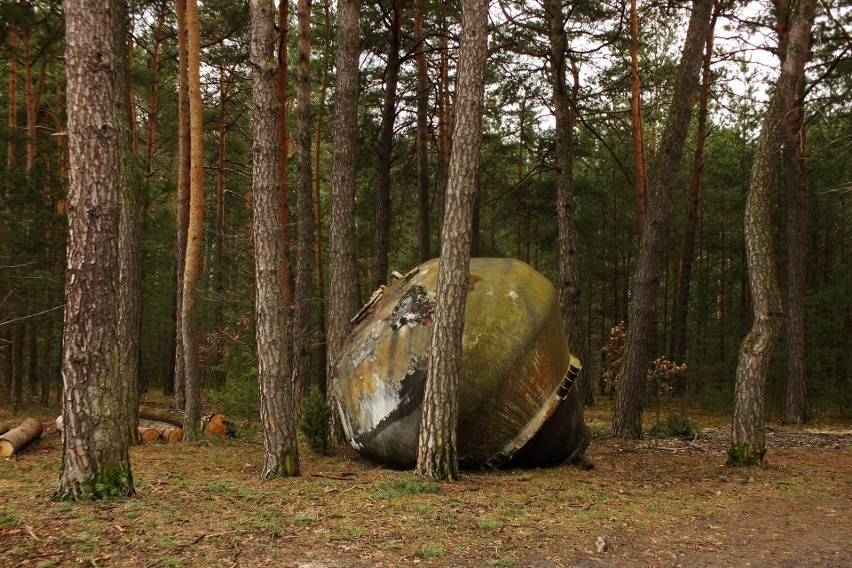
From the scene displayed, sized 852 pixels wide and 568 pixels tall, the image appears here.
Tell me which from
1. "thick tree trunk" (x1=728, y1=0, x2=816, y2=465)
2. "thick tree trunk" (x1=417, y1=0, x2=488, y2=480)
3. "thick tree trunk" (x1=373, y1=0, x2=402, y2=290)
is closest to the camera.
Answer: "thick tree trunk" (x1=417, y1=0, x2=488, y2=480)

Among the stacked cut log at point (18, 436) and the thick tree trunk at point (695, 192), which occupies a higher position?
the thick tree trunk at point (695, 192)

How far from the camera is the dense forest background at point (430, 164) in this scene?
547 inches

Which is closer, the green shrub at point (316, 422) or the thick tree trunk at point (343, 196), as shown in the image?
the green shrub at point (316, 422)

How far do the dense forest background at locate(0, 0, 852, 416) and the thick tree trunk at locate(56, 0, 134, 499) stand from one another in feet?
15.2

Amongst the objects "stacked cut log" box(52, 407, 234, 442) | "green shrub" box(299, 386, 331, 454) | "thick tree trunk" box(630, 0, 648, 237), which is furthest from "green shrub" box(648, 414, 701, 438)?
"stacked cut log" box(52, 407, 234, 442)

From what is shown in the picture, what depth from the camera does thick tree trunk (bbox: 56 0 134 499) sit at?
569 centimetres

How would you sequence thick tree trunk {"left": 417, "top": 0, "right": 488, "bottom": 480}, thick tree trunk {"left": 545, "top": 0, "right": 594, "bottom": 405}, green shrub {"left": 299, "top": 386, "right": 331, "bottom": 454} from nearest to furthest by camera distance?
thick tree trunk {"left": 417, "top": 0, "right": 488, "bottom": 480} → green shrub {"left": 299, "top": 386, "right": 331, "bottom": 454} → thick tree trunk {"left": 545, "top": 0, "right": 594, "bottom": 405}

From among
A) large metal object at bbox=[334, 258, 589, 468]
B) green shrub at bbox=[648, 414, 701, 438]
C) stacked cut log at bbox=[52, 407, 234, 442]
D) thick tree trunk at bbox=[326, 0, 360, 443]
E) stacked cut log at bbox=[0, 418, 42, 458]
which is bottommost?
green shrub at bbox=[648, 414, 701, 438]

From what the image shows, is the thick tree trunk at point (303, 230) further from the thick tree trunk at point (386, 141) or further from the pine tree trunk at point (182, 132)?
the thick tree trunk at point (386, 141)

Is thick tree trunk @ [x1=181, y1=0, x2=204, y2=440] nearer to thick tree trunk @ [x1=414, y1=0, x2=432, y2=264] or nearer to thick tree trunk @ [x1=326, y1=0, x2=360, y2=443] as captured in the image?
thick tree trunk @ [x1=326, y1=0, x2=360, y2=443]

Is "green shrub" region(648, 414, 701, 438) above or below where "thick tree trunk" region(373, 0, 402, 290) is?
below

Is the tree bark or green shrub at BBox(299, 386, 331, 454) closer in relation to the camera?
green shrub at BBox(299, 386, 331, 454)

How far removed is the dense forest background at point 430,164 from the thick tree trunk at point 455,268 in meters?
5.08

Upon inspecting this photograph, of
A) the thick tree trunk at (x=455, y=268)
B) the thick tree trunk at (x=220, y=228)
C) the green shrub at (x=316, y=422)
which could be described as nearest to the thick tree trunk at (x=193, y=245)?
the green shrub at (x=316, y=422)
